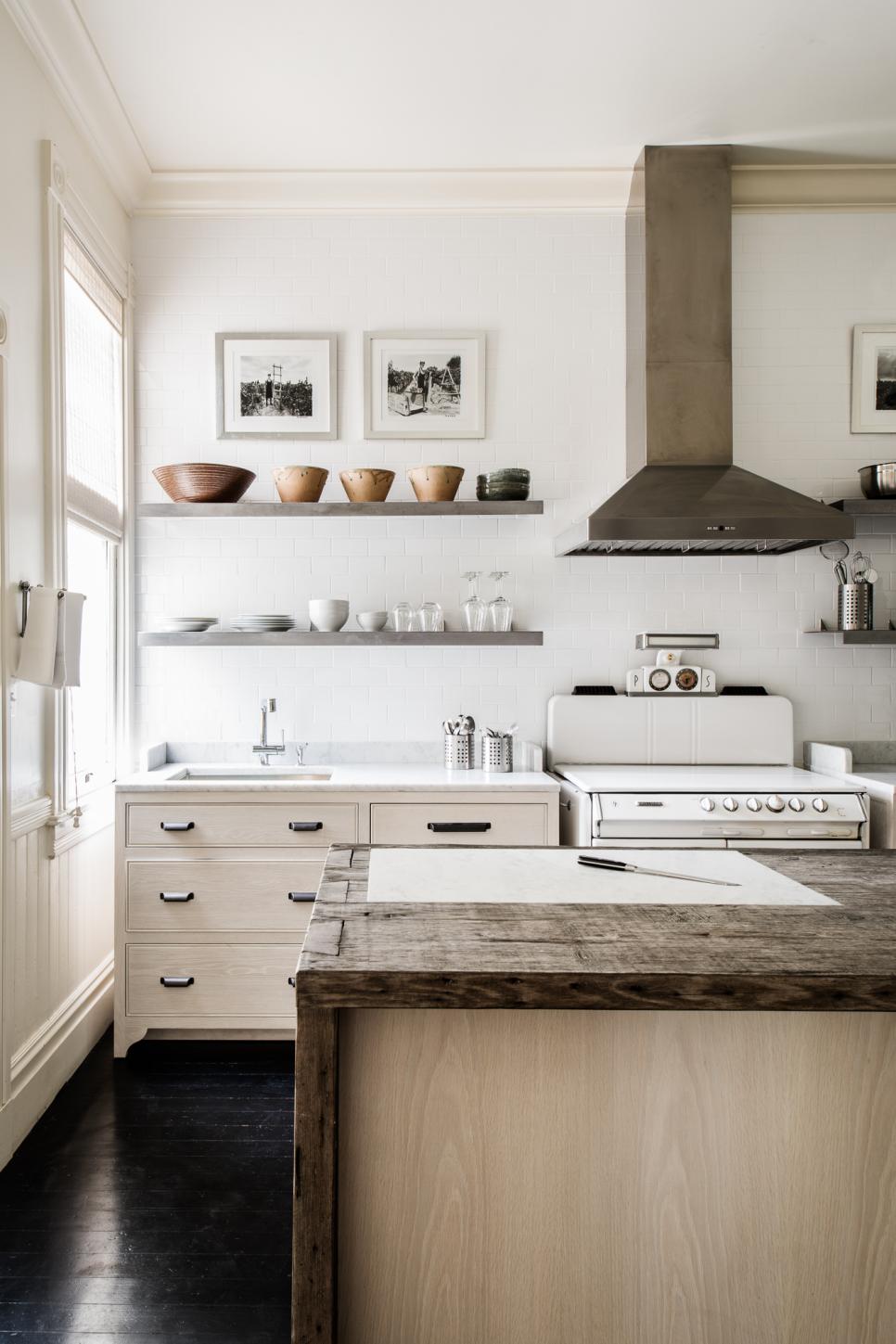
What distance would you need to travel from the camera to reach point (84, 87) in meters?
3.03

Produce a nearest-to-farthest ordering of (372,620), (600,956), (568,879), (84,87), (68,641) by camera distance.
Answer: (600,956)
(568,879)
(68,641)
(84,87)
(372,620)

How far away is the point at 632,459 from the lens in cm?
375

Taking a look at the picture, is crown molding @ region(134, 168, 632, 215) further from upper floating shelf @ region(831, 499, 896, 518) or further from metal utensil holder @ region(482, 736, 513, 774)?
metal utensil holder @ region(482, 736, 513, 774)

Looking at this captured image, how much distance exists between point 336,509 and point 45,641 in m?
1.35

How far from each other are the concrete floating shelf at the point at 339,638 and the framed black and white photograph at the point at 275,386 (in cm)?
92

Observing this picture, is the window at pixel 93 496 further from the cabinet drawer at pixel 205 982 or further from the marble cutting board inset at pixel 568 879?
the marble cutting board inset at pixel 568 879

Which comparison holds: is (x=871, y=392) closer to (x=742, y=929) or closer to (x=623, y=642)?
(x=623, y=642)

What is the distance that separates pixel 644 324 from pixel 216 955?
2.94 meters

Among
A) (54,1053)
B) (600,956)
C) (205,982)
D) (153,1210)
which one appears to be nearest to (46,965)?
(54,1053)

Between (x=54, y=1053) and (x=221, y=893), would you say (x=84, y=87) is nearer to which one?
(x=221, y=893)

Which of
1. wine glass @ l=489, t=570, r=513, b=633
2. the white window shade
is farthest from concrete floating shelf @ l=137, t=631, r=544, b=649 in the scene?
the white window shade

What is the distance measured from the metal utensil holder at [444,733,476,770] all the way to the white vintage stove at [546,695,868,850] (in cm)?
39

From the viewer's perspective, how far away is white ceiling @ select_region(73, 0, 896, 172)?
279 cm

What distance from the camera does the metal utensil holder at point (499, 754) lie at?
357 centimetres
